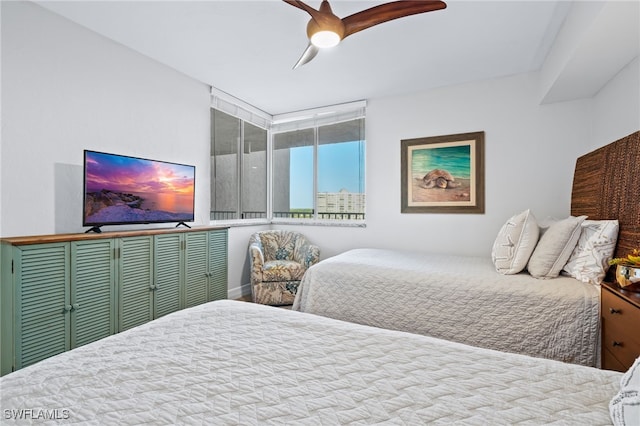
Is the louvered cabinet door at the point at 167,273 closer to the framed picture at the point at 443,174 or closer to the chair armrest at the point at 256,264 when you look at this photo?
the chair armrest at the point at 256,264

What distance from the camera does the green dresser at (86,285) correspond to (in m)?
1.87

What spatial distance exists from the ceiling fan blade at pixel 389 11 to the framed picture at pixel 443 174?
211 centimetres

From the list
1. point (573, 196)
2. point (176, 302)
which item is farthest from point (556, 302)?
point (176, 302)

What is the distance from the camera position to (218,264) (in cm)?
342

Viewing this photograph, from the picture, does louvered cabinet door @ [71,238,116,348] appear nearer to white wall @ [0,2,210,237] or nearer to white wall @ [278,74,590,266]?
white wall @ [0,2,210,237]

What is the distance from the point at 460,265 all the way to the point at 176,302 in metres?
2.66

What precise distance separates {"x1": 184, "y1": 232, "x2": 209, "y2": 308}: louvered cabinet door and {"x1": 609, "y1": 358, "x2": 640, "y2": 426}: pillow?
9.96 feet

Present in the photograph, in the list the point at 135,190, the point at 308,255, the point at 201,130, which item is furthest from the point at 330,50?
the point at 308,255

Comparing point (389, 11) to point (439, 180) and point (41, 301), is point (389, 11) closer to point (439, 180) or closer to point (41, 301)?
point (439, 180)

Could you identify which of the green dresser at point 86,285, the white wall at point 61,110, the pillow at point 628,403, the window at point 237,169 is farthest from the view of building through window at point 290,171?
the pillow at point 628,403

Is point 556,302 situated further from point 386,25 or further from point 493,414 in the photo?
point 386,25

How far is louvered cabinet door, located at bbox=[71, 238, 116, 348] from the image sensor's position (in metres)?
2.14

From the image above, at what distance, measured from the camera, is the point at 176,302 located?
291cm

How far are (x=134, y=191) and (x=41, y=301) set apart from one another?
108cm
